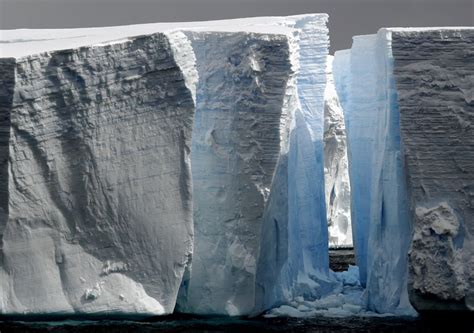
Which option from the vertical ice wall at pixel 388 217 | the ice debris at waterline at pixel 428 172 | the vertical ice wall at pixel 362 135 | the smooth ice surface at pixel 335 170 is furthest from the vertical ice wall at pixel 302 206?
the smooth ice surface at pixel 335 170

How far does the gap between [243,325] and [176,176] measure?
1.42 meters

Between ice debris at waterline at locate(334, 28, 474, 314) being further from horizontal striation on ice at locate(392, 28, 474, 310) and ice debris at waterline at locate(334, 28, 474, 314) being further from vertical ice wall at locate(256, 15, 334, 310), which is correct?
vertical ice wall at locate(256, 15, 334, 310)

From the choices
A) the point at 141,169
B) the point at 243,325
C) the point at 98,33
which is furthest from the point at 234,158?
the point at 98,33

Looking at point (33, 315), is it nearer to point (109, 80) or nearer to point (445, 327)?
point (109, 80)

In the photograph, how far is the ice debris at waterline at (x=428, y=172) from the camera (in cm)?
909

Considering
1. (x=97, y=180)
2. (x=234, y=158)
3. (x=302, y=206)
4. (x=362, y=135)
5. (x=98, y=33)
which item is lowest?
(x=97, y=180)

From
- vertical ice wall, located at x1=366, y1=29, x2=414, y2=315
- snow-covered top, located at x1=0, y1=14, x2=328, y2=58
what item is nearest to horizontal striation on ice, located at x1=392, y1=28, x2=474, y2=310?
vertical ice wall, located at x1=366, y1=29, x2=414, y2=315

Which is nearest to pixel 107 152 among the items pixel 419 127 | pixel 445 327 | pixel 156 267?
pixel 156 267

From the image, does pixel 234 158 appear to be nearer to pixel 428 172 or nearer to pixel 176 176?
pixel 176 176

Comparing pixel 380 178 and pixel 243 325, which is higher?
pixel 380 178

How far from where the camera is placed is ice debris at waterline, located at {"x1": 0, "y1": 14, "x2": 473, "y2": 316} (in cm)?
902

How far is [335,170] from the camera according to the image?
53.0ft

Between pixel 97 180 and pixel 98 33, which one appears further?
pixel 98 33

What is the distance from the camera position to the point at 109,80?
29.9 feet
